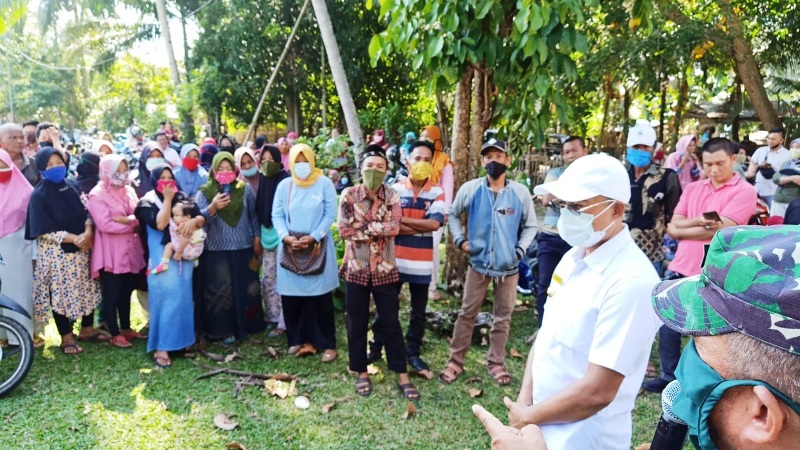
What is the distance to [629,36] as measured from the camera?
9.70m

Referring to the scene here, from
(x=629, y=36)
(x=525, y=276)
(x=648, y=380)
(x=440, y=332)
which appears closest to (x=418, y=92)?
(x=629, y=36)

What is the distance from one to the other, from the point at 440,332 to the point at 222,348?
76.6 inches

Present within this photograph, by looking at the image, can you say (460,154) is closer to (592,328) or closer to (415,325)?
(415,325)

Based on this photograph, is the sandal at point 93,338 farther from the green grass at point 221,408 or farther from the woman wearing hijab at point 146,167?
the woman wearing hijab at point 146,167

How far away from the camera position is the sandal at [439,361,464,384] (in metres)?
4.23


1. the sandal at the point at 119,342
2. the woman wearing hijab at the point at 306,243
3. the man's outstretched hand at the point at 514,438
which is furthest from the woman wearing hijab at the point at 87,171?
the man's outstretched hand at the point at 514,438

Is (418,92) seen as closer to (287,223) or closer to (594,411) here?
(287,223)

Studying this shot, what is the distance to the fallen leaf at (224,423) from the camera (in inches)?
138

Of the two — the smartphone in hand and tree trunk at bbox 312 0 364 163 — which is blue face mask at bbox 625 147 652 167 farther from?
tree trunk at bbox 312 0 364 163

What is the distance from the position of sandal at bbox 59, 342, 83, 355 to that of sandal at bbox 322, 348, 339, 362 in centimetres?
204

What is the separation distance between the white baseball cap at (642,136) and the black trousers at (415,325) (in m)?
2.01

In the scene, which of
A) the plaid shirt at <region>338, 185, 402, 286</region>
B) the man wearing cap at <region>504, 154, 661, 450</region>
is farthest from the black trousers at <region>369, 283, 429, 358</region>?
the man wearing cap at <region>504, 154, 661, 450</region>

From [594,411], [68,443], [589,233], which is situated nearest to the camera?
[594,411]

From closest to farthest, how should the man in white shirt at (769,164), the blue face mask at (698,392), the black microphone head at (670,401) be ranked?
the blue face mask at (698,392) → the black microphone head at (670,401) → the man in white shirt at (769,164)
